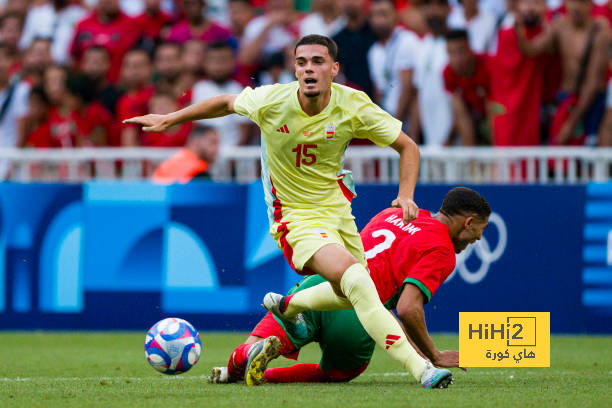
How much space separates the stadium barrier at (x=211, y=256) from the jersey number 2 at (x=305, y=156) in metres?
4.11

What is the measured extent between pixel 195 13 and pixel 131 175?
292 centimetres

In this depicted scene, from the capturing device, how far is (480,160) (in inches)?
438

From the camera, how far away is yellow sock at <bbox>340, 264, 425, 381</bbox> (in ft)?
19.9

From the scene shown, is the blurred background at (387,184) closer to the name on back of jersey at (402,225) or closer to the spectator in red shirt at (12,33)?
the name on back of jersey at (402,225)

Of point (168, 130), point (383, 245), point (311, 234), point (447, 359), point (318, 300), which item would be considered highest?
point (168, 130)

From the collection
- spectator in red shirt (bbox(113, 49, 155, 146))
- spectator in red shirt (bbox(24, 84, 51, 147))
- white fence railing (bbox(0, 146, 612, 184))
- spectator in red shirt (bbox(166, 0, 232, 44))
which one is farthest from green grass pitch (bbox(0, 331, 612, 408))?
spectator in red shirt (bbox(166, 0, 232, 44))

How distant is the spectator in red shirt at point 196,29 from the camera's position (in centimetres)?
1367

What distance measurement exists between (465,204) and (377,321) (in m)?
1.31

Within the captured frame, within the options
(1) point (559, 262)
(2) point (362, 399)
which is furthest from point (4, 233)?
(2) point (362, 399)

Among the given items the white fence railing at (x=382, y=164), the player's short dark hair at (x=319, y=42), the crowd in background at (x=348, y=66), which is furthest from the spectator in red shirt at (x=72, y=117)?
the player's short dark hair at (x=319, y=42)

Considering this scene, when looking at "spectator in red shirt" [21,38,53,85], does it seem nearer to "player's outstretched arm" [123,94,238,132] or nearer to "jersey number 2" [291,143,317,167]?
"player's outstretched arm" [123,94,238,132]

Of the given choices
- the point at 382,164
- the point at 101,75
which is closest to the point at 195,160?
the point at 382,164

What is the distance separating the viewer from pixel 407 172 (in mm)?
6555

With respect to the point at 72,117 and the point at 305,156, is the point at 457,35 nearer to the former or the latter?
the point at 72,117
